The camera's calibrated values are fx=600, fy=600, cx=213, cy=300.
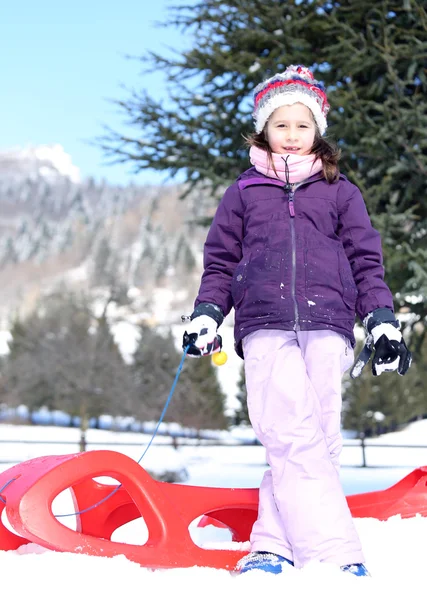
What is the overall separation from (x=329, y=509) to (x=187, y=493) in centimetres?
54

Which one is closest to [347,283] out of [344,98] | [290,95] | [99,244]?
[290,95]

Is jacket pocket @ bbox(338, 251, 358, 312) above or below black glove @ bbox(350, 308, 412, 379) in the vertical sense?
above

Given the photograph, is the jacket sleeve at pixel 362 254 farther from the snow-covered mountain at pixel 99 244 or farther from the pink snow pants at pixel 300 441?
the snow-covered mountain at pixel 99 244

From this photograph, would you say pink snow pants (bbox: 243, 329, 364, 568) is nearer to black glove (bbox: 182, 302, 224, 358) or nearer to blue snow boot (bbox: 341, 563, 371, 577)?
blue snow boot (bbox: 341, 563, 371, 577)

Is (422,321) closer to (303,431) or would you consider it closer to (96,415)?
(303,431)

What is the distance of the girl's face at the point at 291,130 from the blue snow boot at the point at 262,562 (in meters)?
1.56

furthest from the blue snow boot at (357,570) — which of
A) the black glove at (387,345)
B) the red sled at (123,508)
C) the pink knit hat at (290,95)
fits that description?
the pink knit hat at (290,95)

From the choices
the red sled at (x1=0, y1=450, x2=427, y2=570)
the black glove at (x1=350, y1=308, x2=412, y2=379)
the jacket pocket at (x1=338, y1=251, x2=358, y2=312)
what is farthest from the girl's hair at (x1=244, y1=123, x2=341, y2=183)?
the red sled at (x1=0, y1=450, x2=427, y2=570)

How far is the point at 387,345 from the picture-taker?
2.12 meters

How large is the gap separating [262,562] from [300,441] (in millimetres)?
405

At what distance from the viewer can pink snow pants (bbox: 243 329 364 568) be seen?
75.7 inches

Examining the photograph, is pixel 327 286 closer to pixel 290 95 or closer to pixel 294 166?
pixel 294 166

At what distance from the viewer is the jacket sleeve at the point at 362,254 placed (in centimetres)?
226

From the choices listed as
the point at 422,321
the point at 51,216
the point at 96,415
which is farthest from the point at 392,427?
the point at 51,216
